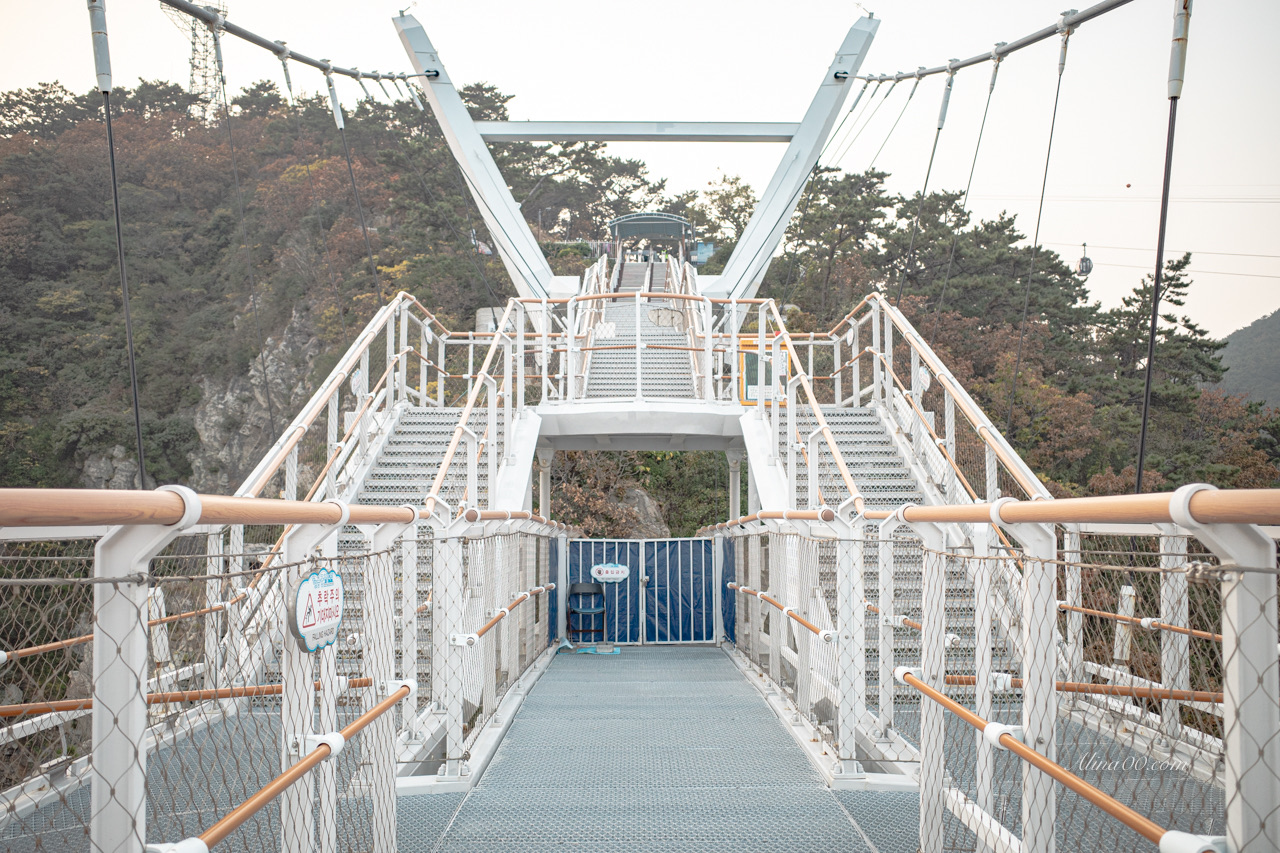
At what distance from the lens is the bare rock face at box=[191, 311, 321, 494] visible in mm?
30969

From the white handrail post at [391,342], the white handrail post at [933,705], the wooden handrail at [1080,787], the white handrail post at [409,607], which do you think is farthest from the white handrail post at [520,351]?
the wooden handrail at [1080,787]

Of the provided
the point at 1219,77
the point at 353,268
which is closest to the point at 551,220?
the point at 353,268

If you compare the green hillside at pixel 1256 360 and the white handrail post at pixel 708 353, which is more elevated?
the green hillside at pixel 1256 360

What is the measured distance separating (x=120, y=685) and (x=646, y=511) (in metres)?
22.0

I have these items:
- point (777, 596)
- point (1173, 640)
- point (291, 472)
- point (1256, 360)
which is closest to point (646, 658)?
point (777, 596)

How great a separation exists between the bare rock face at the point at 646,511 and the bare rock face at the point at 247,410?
1356 centimetres

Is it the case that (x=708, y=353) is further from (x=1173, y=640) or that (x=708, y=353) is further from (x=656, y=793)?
(x=656, y=793)

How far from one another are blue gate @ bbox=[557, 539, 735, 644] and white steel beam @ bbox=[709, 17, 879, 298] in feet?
27.2

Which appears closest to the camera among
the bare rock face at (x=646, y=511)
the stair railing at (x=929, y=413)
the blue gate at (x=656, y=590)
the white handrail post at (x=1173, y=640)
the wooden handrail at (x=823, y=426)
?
the white handrail post at (x=1173, y=640)

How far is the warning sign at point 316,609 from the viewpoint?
2.22 m

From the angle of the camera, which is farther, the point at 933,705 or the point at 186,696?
the point at 933,705

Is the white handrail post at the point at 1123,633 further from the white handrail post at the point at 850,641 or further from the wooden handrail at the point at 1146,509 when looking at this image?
the wooden handrail at the point at 1146,509

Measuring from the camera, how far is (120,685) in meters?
1.57

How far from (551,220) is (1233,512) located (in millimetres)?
50816
